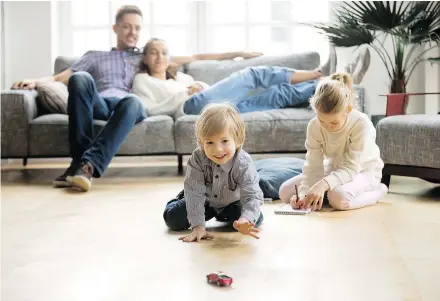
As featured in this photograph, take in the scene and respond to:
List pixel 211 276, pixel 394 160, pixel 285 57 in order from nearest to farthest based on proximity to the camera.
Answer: pixel 211 276 < pixel 394 160 < pixel 285 57

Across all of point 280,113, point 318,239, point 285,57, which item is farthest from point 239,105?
point 318,239

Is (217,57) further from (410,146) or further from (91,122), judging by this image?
(410,146)

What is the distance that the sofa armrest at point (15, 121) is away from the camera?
381cm

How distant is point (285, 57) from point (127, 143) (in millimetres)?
1163

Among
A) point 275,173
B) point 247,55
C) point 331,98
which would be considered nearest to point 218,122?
point 331,98

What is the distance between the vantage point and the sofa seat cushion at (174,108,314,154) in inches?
150

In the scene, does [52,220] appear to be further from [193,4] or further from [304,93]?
[193,4]

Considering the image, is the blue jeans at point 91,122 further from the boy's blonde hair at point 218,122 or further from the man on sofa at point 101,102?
the boy's blonde hair at point 218,122

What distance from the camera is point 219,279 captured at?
1629 millimetres

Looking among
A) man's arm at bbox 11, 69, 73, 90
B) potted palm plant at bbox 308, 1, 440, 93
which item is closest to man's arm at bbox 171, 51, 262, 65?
potted palm plant at bbox 308, 1, 440, 93

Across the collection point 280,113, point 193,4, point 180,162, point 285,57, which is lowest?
point 180,162

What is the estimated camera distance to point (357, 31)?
4078 mm

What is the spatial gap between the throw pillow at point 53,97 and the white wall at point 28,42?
1050 mm

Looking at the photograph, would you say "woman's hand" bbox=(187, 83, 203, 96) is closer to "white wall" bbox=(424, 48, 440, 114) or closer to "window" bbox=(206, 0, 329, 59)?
"window" bbox=(206, 0, 329, 59)
